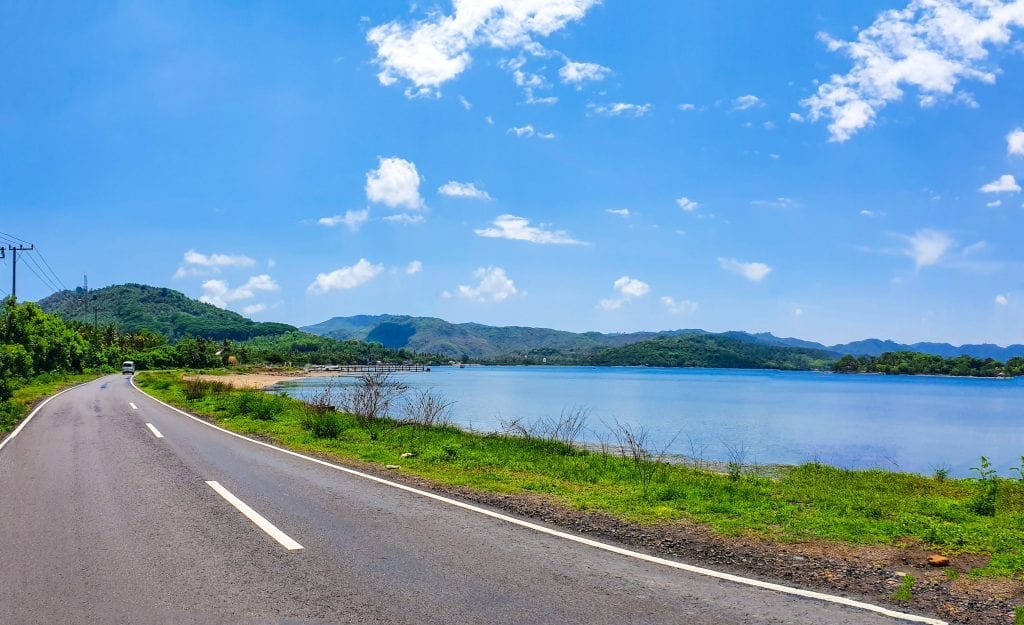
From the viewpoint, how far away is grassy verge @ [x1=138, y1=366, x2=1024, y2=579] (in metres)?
7.96

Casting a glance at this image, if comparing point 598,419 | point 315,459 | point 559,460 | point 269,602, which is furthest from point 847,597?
point 598,419

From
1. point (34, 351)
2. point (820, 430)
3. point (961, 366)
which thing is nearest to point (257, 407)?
point (820, 430)

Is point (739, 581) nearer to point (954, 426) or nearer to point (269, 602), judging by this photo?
point (269, 602)

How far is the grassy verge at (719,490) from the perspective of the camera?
796 cm

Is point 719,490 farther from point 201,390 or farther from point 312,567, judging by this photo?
point 201,390

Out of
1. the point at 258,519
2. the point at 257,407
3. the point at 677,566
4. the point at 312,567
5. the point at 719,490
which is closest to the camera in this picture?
the point at 312,567

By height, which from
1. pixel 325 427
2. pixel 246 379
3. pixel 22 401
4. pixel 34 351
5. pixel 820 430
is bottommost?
pixel 820 430

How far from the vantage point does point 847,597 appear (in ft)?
18.6

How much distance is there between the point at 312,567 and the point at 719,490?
7.59 m

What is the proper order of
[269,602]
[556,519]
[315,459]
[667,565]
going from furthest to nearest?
[315,459], [556,519], [667,565], [269,602]

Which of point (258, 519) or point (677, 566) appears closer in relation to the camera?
point (677, 566)

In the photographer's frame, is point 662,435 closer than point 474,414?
Yes

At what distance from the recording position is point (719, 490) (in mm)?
11148

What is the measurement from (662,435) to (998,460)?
1629cm
